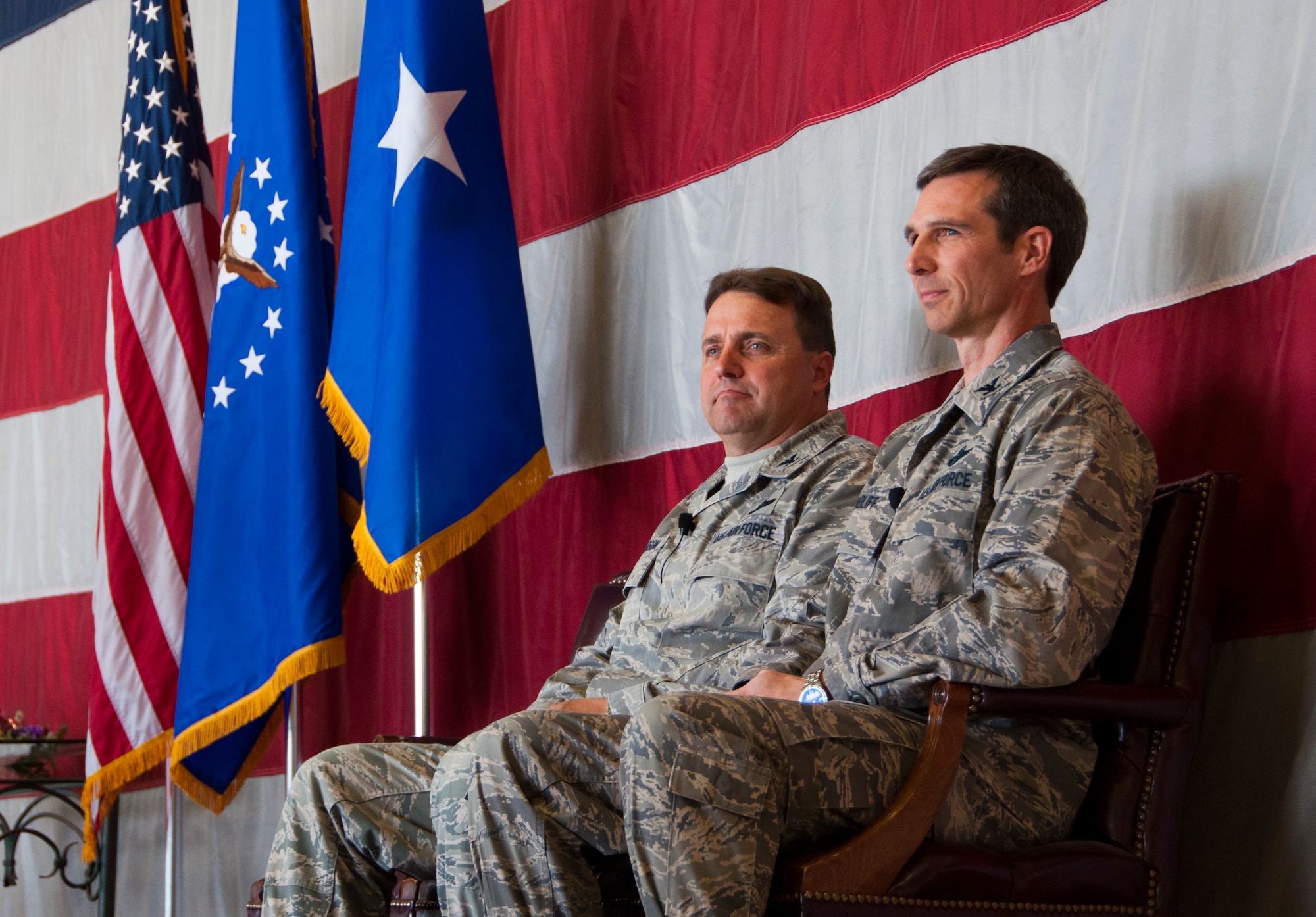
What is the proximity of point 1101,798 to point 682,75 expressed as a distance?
1.95 meters

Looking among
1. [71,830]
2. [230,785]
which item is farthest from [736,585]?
[71,830]

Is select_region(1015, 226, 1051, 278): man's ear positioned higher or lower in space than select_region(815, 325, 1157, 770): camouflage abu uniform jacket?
higher

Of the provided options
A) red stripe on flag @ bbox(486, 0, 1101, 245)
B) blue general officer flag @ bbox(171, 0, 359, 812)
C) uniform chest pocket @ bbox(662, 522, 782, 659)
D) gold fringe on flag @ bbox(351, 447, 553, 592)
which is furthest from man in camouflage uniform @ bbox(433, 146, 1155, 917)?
blue general officer flag @ bbox(171, 0, 359, 812)

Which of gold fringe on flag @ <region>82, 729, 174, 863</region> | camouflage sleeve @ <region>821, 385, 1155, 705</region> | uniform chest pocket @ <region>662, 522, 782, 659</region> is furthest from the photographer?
gold fringe on flag @ <region>82, 729, 174, 863</region>

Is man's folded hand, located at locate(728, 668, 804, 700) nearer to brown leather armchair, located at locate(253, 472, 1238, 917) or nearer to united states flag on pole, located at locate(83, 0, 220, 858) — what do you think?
brown leather armchair, located at locate(253, 472, 1238, 917)

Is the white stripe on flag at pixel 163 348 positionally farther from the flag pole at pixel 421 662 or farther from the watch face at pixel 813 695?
the watch face at pixel 813 695

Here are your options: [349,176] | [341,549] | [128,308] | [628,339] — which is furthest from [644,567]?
[128,308]

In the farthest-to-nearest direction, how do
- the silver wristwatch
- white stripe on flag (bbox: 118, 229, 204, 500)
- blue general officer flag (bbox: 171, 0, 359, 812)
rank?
white stripe on flag (bbox: 118, 229, 204, 500) < blue general officer flag (bbox: 171, 0, 359, 812) < the silver wristwatch

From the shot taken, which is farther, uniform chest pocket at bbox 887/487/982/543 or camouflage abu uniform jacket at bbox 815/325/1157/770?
uniform chest pocket at bbox 887/487/982/543

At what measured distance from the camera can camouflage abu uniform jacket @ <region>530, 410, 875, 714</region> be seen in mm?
1965

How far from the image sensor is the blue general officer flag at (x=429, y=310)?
9.18ft

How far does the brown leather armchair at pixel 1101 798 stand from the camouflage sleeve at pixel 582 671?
1.84 feet

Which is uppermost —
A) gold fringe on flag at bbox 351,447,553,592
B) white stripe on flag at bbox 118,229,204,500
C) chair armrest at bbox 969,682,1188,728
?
white stripe on flag at bbox 118,229,204,500

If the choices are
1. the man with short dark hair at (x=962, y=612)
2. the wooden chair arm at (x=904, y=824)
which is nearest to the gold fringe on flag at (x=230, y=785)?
the man with short dark hair at (x=962, y=612)
